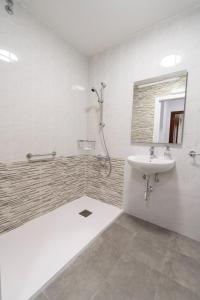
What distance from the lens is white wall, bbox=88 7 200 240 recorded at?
1.50 metres

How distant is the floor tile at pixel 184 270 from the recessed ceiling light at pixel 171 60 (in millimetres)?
2012

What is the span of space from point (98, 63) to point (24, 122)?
58.6 inches

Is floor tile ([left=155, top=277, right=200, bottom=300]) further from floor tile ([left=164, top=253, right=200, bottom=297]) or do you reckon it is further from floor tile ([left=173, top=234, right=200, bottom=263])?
floor tile ([left=173, top=234, right=200, bottom=263])

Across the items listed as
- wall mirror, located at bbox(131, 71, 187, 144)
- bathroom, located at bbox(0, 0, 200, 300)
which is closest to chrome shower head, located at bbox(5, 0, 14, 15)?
bathroom, located at bbox(0, 0, 200, 300)

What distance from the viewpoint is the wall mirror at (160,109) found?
157 centimetres

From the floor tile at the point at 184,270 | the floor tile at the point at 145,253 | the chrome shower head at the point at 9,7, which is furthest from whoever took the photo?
the chrome shower head at the point at 9,7

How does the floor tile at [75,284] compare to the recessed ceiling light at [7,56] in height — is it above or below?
below

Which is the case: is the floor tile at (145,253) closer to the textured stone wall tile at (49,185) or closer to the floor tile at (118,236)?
the floor tile at (118,236)

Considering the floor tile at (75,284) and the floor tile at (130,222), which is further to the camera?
the floor tile at (130,222)

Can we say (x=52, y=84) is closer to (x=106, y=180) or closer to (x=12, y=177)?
(x=12, y=177)

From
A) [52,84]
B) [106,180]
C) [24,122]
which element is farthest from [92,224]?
[52,84]

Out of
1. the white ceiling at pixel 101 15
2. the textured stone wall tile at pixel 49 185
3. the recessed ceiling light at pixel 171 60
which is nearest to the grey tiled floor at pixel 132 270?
the textured stone wall tile at pixel 49 185

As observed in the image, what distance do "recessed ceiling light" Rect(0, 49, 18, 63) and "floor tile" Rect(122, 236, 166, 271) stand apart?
2.25m

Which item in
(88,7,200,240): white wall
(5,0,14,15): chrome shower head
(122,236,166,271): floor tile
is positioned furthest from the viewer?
(88,7,200,240): white wall
